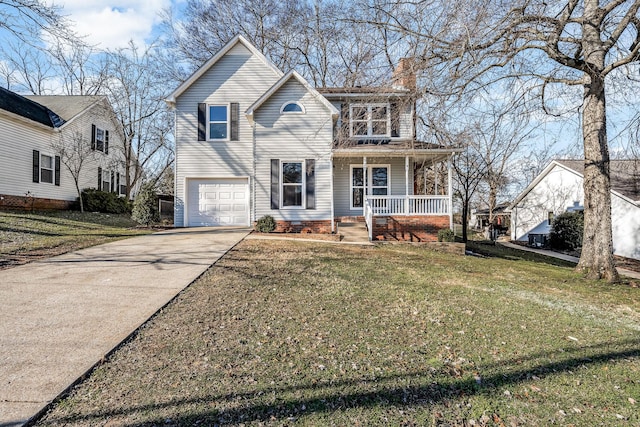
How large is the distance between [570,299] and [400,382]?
16.2 feet

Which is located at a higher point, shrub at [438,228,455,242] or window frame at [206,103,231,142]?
window frame at [206,103,231,142]

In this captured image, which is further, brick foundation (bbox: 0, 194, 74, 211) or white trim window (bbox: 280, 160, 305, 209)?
brick foundation (bbox: 0, 194, 74, 211)

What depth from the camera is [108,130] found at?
21875 mm

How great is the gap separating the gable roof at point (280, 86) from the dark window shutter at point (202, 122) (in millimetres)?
2032

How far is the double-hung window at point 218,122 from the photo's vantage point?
14.1m

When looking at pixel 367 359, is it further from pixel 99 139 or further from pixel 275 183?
pixel 99 139

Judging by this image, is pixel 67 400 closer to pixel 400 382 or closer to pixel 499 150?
pixel 400 382

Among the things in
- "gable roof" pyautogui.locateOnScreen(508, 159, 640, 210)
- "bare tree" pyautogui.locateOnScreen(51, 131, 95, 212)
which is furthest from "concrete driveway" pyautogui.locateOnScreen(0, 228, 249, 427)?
"gable roof" pyautogui.locateOnScreen(508, 159, 640, 210)

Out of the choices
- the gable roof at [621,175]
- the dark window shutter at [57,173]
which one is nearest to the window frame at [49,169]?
the dark window shutter at [57,173]

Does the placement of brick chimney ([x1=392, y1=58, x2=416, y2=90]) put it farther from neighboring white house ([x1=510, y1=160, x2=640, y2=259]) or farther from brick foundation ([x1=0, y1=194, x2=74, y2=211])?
brick foundation ([x1=0, y1=194, x2=74, y2=211])

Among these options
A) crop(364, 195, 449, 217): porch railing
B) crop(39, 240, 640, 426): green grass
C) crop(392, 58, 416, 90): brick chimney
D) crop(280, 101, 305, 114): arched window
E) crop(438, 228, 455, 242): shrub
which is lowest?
crop(39, 240, 640, 426): green grass

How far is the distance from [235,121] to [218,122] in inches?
28.4

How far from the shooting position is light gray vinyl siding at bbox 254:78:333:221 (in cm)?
1350

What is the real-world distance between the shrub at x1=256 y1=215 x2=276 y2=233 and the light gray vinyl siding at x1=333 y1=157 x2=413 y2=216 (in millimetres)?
3197
